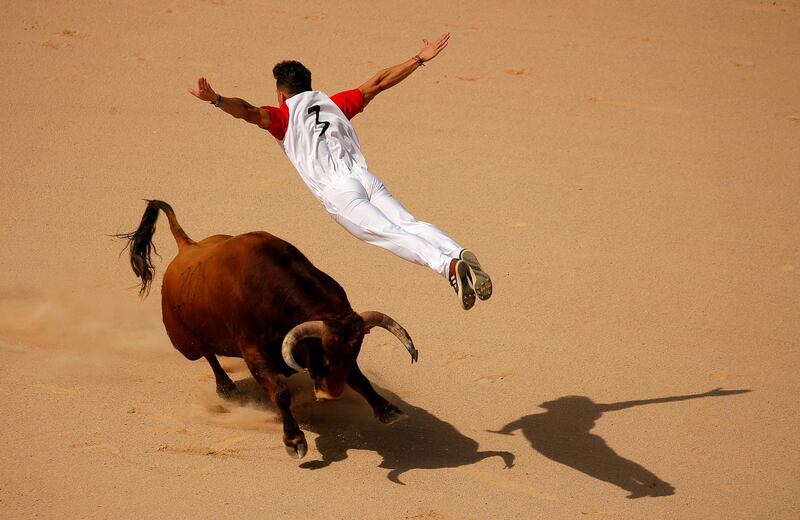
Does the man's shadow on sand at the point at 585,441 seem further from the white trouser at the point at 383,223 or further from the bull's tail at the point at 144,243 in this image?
the bull's tail at the point at 144,243

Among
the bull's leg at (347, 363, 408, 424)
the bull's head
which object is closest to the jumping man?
the bull's head

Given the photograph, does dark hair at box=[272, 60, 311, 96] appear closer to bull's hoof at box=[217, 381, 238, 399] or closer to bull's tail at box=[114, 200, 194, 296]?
bull's tail at box=[114, 200, 194, 296]

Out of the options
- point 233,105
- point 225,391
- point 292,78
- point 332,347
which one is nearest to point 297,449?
point 332,347

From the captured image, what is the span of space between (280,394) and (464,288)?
155 centimetres

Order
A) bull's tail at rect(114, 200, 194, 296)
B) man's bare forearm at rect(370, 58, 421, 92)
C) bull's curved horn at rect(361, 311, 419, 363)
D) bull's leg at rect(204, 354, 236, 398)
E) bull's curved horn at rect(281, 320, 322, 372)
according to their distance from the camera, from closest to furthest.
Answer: bull's curved horn at rect(281, 320, 322, 372) < bull's curved horn at rect(361, 311, 419, 363) < bull's leg at rect(204, 354, 236, 398) < man's bare forearm at rect(370, 58, 421, 92) < bull's tail at rect(114, 200, 194, 296)

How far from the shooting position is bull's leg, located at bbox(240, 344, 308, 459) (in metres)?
7.65

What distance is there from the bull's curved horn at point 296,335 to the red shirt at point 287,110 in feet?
5.30

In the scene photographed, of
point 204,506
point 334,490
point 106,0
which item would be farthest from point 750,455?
point 106,0

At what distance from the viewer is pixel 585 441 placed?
27.5ft

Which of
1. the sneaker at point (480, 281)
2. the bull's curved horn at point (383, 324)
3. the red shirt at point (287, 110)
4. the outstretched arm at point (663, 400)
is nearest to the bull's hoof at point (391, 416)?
the bull's curved horn at point (383, 324)

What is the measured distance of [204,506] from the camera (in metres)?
7.18

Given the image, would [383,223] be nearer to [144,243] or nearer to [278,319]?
[278,319]

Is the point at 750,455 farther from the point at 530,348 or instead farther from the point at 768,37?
the point at 768,37

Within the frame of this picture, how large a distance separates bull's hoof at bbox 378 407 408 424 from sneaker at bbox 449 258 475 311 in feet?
3.85
